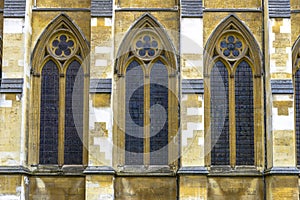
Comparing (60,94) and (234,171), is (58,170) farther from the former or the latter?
(234,171)

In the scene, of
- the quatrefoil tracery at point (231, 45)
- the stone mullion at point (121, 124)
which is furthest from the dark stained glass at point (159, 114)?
the quatrefoil tracery at point (231, 45)

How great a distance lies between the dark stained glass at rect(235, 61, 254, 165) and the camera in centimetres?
2117

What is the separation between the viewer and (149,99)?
70.6ft

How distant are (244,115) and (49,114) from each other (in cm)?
691

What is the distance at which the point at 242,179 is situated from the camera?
20.7 m

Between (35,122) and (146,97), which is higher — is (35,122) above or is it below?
below

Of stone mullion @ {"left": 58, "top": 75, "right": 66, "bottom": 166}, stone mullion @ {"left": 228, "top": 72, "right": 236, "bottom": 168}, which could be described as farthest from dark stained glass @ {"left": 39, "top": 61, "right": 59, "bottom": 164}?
stone mullion @ {"left": 228, "top": 72, "right": 236, "bottom": 168}

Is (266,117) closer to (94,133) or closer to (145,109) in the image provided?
(145,109)

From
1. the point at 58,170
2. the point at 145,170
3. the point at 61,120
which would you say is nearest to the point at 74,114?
the point at 61,120

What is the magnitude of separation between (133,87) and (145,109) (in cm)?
90

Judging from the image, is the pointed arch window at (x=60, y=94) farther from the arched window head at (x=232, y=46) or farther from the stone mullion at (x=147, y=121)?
the arched window head at (x=232, y=46)

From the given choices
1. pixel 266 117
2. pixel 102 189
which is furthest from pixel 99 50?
pixel 266 117

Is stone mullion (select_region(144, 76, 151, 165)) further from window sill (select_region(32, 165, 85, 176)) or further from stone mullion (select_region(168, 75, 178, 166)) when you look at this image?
window sill (select_region(32, 165, 85, 176))

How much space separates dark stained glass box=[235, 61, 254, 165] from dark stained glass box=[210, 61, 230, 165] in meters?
0.39
